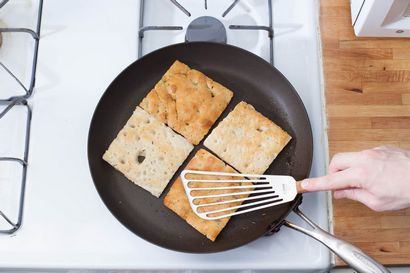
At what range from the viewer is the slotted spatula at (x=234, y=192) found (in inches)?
32.7

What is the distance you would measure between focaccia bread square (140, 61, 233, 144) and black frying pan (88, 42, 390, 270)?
0.03m

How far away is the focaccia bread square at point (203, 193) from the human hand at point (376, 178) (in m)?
0.15

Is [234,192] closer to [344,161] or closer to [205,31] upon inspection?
[344,161]

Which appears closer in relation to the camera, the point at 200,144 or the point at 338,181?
the point at 338,181

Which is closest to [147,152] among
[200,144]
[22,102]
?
[200,144]

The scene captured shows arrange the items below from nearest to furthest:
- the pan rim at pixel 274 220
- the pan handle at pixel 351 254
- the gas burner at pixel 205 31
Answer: the pan handle at pixel 351 254, the pan rim at pixel 274 220, the gas burner at pixel 205 31

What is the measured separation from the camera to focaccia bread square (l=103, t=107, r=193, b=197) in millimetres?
885

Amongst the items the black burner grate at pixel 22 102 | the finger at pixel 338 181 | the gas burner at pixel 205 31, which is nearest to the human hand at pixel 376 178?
the finger at pixel 338 181

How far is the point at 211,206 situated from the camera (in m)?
0.86

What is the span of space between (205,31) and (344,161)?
0.35 metres

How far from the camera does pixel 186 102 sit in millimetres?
915

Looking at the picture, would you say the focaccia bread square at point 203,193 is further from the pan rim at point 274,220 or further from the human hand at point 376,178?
the human hand at point 376,178

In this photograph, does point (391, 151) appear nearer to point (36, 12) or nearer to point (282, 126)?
point (282, 126)

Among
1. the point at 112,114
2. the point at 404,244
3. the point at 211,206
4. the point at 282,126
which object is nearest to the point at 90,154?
the point at 112,114
